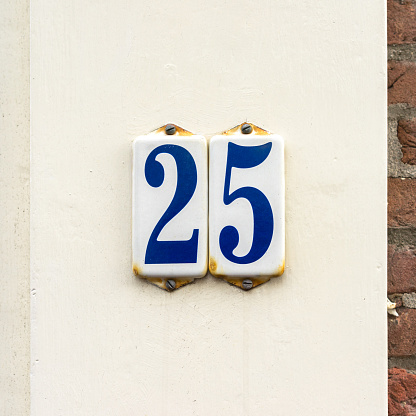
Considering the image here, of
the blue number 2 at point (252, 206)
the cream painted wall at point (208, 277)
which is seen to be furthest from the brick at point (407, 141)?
the blue number 2 at point (252, 206)

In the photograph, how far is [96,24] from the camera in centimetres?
55

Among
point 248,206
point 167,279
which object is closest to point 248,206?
point 248,206

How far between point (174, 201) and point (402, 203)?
0.97 ft

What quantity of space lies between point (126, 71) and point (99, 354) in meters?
0.32

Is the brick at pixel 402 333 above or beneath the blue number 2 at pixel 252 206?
beneath

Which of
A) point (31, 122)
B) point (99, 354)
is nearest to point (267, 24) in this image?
point (31, 122)

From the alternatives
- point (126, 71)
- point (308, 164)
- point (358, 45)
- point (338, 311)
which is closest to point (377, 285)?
point (338, 311)

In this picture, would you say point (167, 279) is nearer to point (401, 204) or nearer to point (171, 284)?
point (171, 284)

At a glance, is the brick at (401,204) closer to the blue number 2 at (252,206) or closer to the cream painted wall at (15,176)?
the blue number 2 at (252,206)

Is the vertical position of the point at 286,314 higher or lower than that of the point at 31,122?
lower

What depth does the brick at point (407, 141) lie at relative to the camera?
0.62 meters

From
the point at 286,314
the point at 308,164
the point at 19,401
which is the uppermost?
the point at 308,164

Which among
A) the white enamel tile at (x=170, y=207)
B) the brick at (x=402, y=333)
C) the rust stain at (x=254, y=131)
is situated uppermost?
the rust stain at (x=254, y=131)

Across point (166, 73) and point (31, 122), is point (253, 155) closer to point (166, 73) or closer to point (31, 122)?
point (166, 73)
